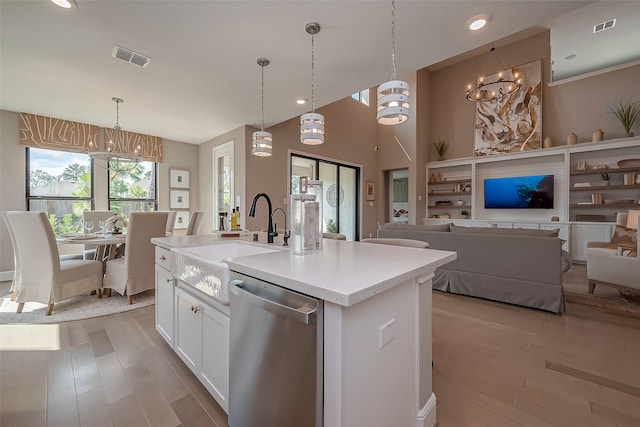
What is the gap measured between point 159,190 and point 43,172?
169 cm

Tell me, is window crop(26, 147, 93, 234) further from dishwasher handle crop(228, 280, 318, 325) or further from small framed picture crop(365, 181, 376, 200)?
small framed picture crop(365, 181, 376, 200)

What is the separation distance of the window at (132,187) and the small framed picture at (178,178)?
31 centimetres

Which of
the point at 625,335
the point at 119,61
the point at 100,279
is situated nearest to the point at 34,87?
the point at 119,61

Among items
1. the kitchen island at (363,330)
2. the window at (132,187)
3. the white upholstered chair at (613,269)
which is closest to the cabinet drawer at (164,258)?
the kitchen island at (363,330)

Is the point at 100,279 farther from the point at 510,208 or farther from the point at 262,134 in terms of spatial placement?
the point at 510,208

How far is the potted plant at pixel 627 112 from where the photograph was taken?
4.93 m

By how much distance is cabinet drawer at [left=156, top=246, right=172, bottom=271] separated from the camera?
78.0 inches

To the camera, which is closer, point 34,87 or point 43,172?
point 34,87

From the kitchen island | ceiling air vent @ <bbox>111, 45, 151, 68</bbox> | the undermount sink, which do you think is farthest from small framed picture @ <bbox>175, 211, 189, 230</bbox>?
the kitchen island

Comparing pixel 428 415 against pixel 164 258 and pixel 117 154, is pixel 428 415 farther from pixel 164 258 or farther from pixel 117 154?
pixel 117 154

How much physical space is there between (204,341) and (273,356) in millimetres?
731

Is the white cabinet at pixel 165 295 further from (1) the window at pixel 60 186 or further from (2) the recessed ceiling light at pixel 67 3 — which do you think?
(1) the window at pixel 60 186

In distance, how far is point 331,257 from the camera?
1345 mm

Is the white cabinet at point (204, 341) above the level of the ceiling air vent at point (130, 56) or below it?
below
